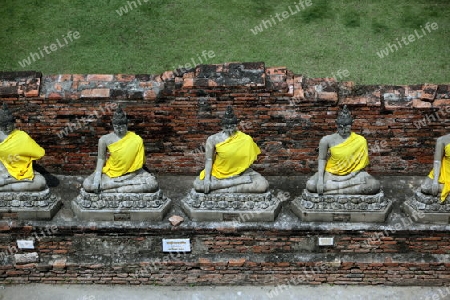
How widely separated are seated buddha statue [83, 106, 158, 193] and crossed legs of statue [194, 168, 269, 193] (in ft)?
2.69

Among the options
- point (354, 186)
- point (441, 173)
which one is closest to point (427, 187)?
point (441, 173)

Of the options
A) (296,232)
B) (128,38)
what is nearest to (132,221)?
(296,232)

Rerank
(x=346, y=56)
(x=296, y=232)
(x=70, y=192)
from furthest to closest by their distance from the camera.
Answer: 1. (x=346, y=56)
2. (x=70, y=192)
3. (x=296, y=232)

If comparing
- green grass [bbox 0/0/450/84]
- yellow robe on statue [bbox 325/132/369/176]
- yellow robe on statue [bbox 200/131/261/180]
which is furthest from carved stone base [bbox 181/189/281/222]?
green grass [bbox 0/0/450/84]

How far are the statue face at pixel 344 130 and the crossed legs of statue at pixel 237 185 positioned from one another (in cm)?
130

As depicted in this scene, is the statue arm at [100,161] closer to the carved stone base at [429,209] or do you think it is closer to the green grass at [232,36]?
the green grass at [232,36]

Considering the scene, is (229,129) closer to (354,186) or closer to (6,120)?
(354,186)

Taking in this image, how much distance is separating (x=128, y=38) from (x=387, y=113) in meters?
6.67

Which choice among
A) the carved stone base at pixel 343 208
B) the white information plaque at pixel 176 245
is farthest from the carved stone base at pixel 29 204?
the carved stone base at pixel 343 208

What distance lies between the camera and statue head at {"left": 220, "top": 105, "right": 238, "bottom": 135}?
434 inches

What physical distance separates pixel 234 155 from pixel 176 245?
1.61 meters

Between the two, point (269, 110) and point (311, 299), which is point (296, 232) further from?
point (269, 110)

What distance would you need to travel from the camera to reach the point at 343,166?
36.9 ft

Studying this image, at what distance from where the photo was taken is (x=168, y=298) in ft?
38.1
